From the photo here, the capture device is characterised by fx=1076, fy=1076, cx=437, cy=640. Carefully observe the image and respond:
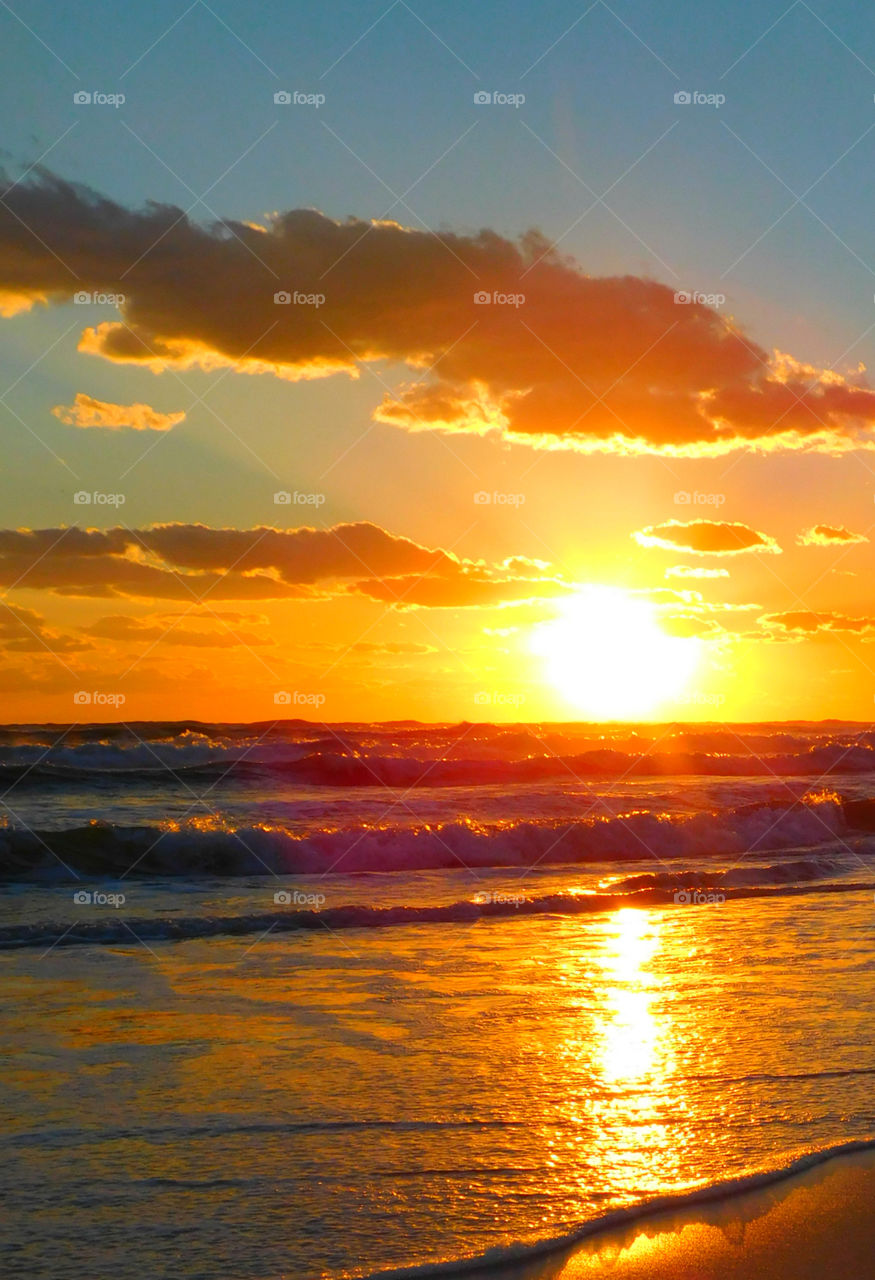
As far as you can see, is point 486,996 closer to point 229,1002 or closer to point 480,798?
point 229,1002

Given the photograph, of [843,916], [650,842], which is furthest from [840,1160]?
[650,842]

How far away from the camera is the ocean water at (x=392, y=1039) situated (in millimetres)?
4777

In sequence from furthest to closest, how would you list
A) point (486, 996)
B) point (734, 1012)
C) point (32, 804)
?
point (32, 804)
point (486, 996)
point (734, 1012)

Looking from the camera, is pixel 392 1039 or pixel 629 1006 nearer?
pixel 392 1039

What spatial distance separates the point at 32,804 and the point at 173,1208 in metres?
24.0

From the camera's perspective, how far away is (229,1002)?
8.65m

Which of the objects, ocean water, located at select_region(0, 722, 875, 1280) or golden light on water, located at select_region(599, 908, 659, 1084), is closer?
ocean water, located at select_region(0, 722, 875, 1280)

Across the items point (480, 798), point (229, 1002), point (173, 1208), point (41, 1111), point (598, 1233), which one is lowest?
point (598, 1233)

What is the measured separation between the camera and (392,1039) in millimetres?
7578

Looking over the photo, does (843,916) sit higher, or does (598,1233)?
(843,916)

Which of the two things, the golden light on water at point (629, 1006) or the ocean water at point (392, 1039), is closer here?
the ocean water at point (392, 1039)

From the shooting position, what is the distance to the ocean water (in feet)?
15.7

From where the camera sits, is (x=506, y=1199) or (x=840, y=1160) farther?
(x=840, y=1160)

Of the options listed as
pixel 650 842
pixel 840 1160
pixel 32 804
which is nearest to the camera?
pixel 840 1160
